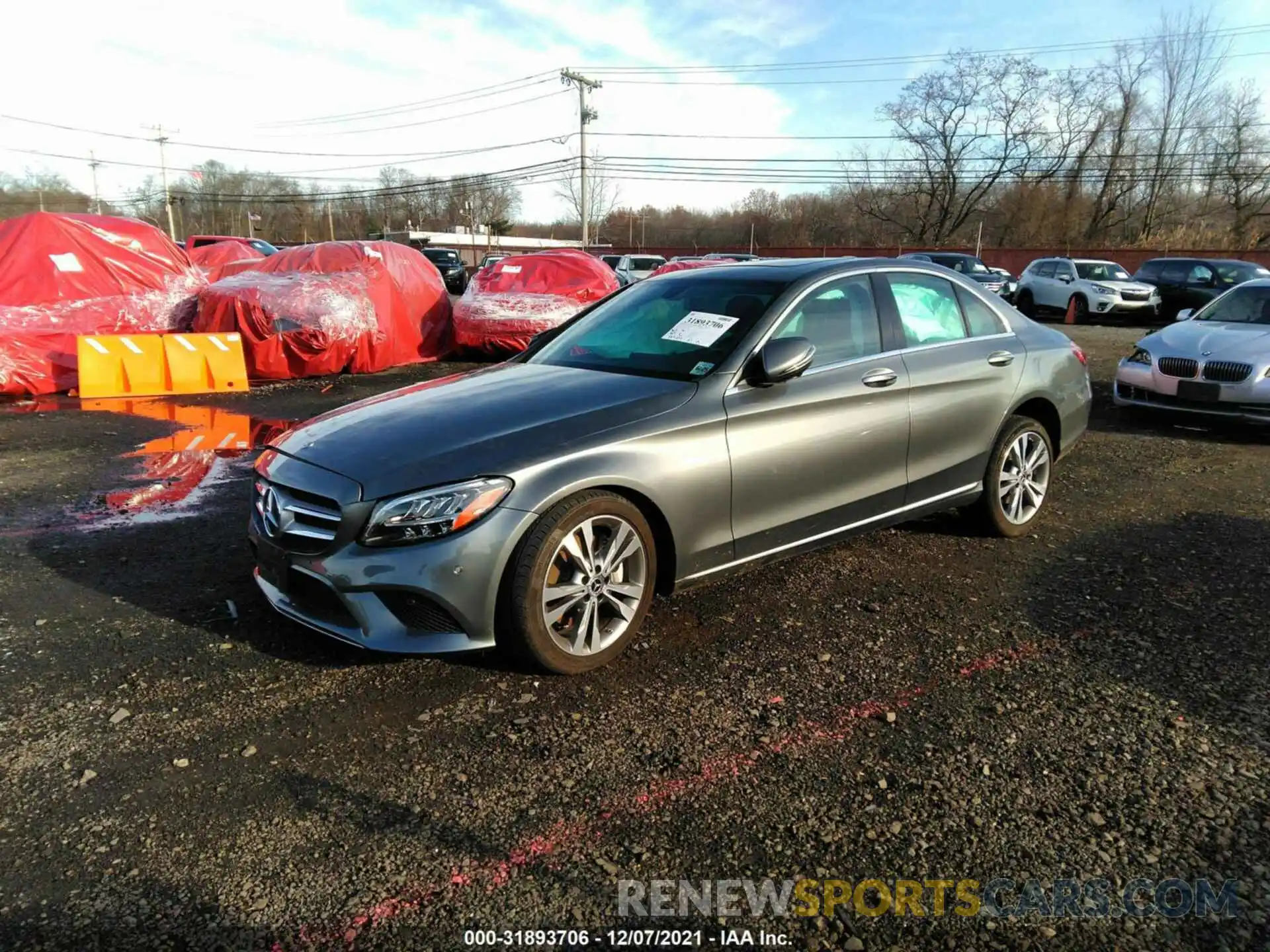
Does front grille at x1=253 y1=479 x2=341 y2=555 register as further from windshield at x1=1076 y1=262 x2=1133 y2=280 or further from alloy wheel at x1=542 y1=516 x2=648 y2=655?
windshield at x1=1076 y1=262 x2=1133 y2=280

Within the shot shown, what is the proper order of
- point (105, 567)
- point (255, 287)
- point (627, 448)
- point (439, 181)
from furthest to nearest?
point (439, 181), point (255, 287), point (105, 567), point (627, 448)

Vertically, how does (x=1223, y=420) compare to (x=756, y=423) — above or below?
below

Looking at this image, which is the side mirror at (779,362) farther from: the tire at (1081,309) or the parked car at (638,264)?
the parked car at (638,264)

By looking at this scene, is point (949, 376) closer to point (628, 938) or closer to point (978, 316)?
point (978, 316)

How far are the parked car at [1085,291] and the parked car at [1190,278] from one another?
1.26 feet

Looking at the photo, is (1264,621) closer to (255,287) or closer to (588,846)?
(588,846)

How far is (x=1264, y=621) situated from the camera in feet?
12.5

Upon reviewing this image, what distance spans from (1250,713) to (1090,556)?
1.70 meters

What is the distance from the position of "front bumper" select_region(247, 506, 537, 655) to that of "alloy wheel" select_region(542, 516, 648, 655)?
23 centimetres

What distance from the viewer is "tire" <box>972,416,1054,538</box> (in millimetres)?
4793

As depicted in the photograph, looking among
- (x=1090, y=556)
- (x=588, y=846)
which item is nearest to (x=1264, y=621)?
(x=1090, y=556)

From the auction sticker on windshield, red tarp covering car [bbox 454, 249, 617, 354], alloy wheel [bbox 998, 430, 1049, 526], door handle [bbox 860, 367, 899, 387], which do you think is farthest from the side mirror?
red tarp covering car [bbox 454, 249, 617, 354]

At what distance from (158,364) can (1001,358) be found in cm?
998

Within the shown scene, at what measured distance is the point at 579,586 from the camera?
127 inches
